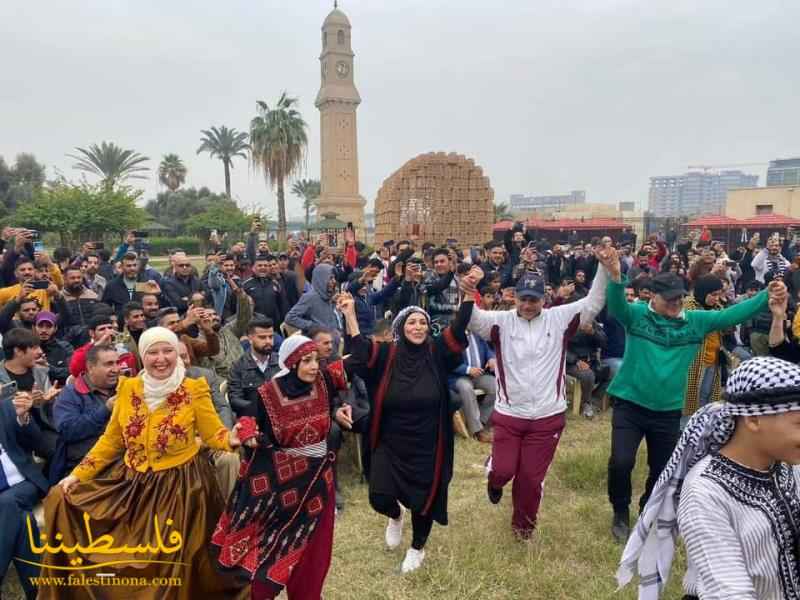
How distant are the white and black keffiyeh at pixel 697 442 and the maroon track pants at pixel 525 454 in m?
1.55

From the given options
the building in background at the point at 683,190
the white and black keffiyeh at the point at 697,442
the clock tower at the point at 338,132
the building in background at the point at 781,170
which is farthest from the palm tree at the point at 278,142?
the building in background at the point at 683,190

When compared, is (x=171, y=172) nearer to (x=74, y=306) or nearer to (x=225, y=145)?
(x=225, y=145)

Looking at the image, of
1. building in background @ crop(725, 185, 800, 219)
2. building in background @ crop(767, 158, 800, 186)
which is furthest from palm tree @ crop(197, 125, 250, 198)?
building in background @ crop(767, 158, 800, 186)

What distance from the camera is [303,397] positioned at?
127 inches

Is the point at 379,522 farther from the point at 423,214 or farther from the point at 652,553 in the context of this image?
the point at 423,214

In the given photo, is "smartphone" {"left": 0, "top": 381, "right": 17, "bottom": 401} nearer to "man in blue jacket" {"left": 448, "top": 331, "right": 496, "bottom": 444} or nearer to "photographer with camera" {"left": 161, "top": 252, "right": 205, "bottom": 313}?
"photographer with camera" {"left": 161, "top": 252, "right": 205, "bottom": 313}

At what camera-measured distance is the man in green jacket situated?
3.75 m

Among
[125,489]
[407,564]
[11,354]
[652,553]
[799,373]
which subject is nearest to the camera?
[799,373]

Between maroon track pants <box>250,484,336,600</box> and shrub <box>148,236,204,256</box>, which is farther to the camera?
shrub <box>148,236,204,256</box>

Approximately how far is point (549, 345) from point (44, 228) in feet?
99.5

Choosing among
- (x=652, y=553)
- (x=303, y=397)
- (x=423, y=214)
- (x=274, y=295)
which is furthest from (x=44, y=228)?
(x=652, y=553)

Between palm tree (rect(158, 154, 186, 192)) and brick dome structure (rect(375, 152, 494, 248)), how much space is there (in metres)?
36.4

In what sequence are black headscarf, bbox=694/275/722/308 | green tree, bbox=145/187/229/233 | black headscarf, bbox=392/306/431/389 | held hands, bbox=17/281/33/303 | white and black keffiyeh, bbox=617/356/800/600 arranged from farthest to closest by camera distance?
1. green tree, bbox=145/187/229/233
2. held hands, bbox=17/281/33/303
3. black headscarf, bbox=694/275/722/308
4. black headscarf, bbox=392/306/431/389
5. white and black keffiyeh, bbox=617/356/800/600

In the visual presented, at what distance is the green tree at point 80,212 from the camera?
26.5 metres
